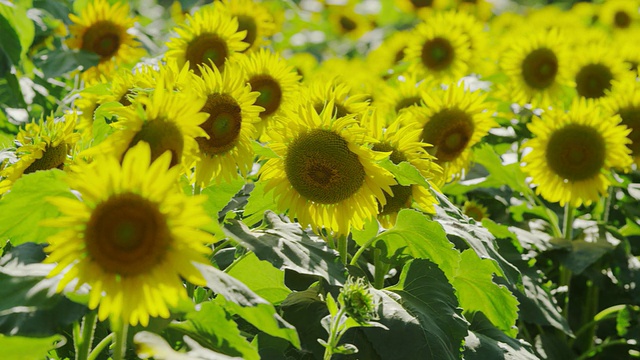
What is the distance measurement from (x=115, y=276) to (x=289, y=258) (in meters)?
0.39

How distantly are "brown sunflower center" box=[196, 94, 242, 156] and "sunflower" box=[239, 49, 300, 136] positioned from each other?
2.00ft

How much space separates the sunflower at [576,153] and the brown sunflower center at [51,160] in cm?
172

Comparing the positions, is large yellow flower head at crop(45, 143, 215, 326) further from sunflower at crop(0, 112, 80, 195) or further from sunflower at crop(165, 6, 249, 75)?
sunflower at crop(165, 6, 249, 75)

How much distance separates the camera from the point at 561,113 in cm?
301

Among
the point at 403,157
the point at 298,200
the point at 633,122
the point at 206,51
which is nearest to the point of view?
the point at 298,200

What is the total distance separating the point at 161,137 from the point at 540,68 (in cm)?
259

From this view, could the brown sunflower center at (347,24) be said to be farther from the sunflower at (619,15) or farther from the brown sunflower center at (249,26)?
the brown sunflower center at (249,26)

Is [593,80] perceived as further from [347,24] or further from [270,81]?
[347,24]

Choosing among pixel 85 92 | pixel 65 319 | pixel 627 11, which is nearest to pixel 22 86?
pixel 85 92

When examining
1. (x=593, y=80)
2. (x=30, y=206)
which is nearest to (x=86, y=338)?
(x=30, y=206)

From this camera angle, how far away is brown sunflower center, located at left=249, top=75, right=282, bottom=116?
8.41 ft

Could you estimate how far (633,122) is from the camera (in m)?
3.17

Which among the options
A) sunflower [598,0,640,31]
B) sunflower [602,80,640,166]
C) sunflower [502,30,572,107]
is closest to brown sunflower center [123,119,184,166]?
sunflower [602,80,640,166]

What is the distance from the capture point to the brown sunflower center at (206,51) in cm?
269
